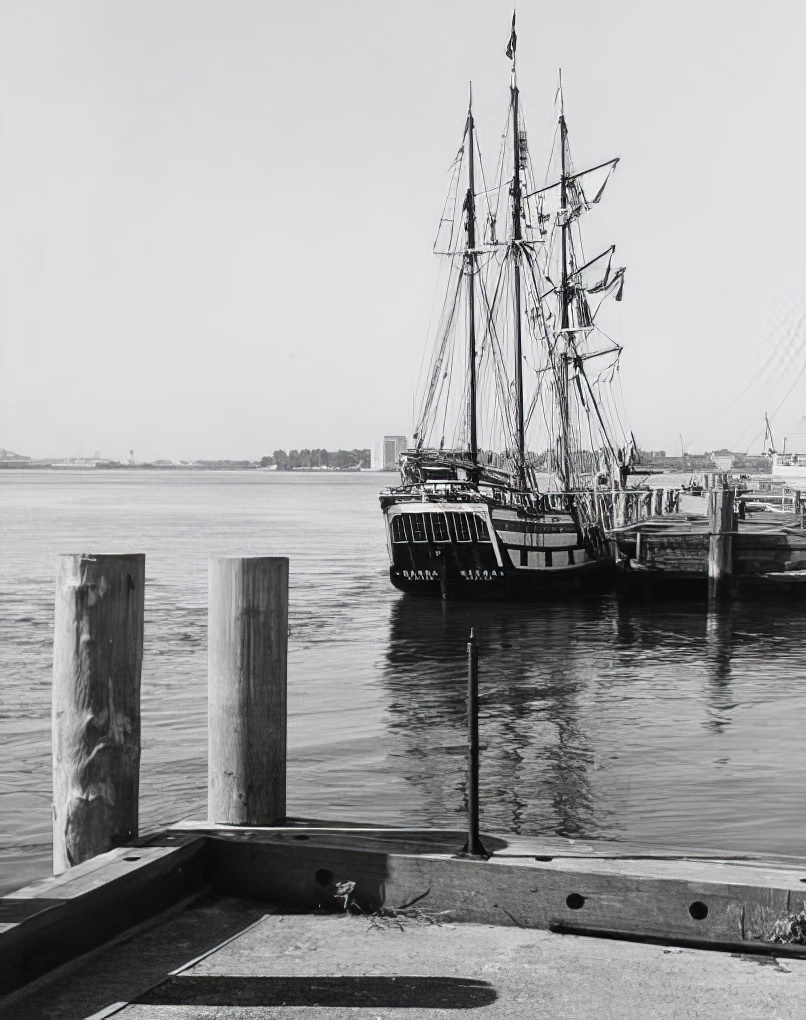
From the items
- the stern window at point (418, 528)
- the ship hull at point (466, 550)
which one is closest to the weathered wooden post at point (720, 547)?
the ship hull at point (466, 550)

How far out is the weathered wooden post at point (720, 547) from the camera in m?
38.8

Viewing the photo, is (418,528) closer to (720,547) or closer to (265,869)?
(720,547)

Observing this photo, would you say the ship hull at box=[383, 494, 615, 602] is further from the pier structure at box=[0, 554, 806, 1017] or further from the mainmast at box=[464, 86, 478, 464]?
the pier structure at box=[0, 554, 806, 1017]

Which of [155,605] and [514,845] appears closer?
[514,845]

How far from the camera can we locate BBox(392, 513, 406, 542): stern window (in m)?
43.1

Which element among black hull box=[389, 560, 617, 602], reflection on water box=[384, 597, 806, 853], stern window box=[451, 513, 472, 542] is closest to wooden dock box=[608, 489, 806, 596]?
black hull box=[389, 560, 617, 602]

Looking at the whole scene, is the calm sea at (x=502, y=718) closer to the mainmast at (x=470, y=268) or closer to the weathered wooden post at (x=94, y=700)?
the weathered wooden post at (x=94, y=700)

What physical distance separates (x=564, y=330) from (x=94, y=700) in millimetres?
57977

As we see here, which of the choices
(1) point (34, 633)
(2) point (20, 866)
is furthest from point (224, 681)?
(1) point (34, 633)

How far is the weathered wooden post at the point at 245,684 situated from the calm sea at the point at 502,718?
346 cm

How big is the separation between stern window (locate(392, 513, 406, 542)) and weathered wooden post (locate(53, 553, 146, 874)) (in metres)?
36.4

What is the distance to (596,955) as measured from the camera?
552cm

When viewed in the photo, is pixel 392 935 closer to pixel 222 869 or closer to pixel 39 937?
pixel 222 869

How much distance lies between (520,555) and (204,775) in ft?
101
